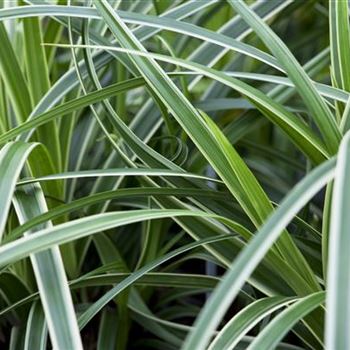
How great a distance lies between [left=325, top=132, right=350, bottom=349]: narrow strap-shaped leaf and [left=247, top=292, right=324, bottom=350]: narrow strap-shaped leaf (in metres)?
0.09

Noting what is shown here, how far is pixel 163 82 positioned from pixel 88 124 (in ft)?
1.14

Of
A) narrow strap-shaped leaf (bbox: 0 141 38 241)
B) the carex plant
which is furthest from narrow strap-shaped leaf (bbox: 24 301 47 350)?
narrow strap-shaped leaf (bbox: 0 141 38 241)

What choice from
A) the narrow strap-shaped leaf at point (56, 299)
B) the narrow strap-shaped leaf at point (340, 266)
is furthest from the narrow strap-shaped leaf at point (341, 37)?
the narrow strap-shaped leaf at point (56, 299)

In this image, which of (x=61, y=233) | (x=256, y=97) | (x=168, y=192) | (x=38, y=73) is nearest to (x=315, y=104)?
(x=256, y=97)

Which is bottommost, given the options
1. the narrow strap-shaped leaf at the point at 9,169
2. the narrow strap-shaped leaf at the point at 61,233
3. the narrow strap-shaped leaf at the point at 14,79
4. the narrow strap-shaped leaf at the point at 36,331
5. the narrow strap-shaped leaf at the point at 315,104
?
the narrow strap-shaped leaf at the point at 36,331

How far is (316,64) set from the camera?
101cm

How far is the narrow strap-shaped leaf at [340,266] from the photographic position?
42 cm

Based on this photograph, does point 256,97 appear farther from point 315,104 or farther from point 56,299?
point 56,299

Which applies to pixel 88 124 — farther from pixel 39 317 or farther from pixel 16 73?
pixel 39 317

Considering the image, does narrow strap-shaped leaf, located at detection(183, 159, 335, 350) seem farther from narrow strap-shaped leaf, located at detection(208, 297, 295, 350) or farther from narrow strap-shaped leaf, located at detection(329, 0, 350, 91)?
narrow strap-shaped leaf, located at detection(329, 0, 350, 91)

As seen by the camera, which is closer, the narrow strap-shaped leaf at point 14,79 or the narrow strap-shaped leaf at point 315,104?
the narrow strap-shaped leaf at point 315,104

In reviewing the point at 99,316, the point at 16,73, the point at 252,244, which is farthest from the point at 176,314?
the point at 252,244

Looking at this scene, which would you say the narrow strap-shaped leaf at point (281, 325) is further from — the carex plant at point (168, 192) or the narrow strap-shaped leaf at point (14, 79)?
the narrow strap-shaped leaf at point (14, 79)

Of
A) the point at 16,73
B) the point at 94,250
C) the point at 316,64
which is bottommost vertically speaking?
the point at 94,250
